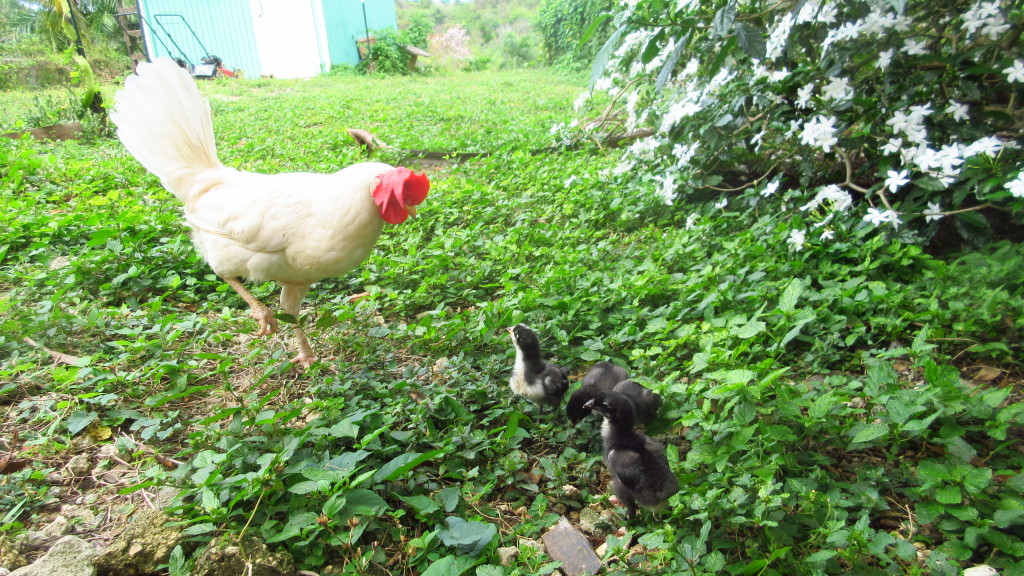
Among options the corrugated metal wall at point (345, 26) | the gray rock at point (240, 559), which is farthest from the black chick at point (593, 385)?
the corrugated metal wall at point (345, 26)

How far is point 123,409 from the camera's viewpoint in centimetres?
247

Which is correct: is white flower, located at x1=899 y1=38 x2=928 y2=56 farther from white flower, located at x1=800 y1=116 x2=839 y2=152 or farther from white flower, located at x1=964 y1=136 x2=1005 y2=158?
white flower, located at x1=964 y1=136 x2=1005 y2=158

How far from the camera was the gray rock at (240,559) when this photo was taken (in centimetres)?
164

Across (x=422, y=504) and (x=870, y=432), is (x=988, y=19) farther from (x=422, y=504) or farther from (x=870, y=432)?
(x=422, y=504)

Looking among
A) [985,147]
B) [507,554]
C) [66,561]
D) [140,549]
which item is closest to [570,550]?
[507,554]

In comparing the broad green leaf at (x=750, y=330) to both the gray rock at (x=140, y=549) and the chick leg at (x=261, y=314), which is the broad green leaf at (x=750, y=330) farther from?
the chick leg at (x=261, y=314)

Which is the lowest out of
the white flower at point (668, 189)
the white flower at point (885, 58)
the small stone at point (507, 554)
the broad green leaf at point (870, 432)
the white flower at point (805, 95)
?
the small stone at point (507, 554)

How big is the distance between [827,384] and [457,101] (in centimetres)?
1105

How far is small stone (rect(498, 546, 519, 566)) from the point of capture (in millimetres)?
1859

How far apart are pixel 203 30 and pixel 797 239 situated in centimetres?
1988

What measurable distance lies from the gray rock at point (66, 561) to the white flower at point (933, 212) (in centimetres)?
416

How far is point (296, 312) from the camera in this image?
318cm

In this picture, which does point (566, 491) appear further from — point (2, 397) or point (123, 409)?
point (2, 397)

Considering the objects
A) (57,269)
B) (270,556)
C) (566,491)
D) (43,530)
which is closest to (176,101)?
(57,269)
